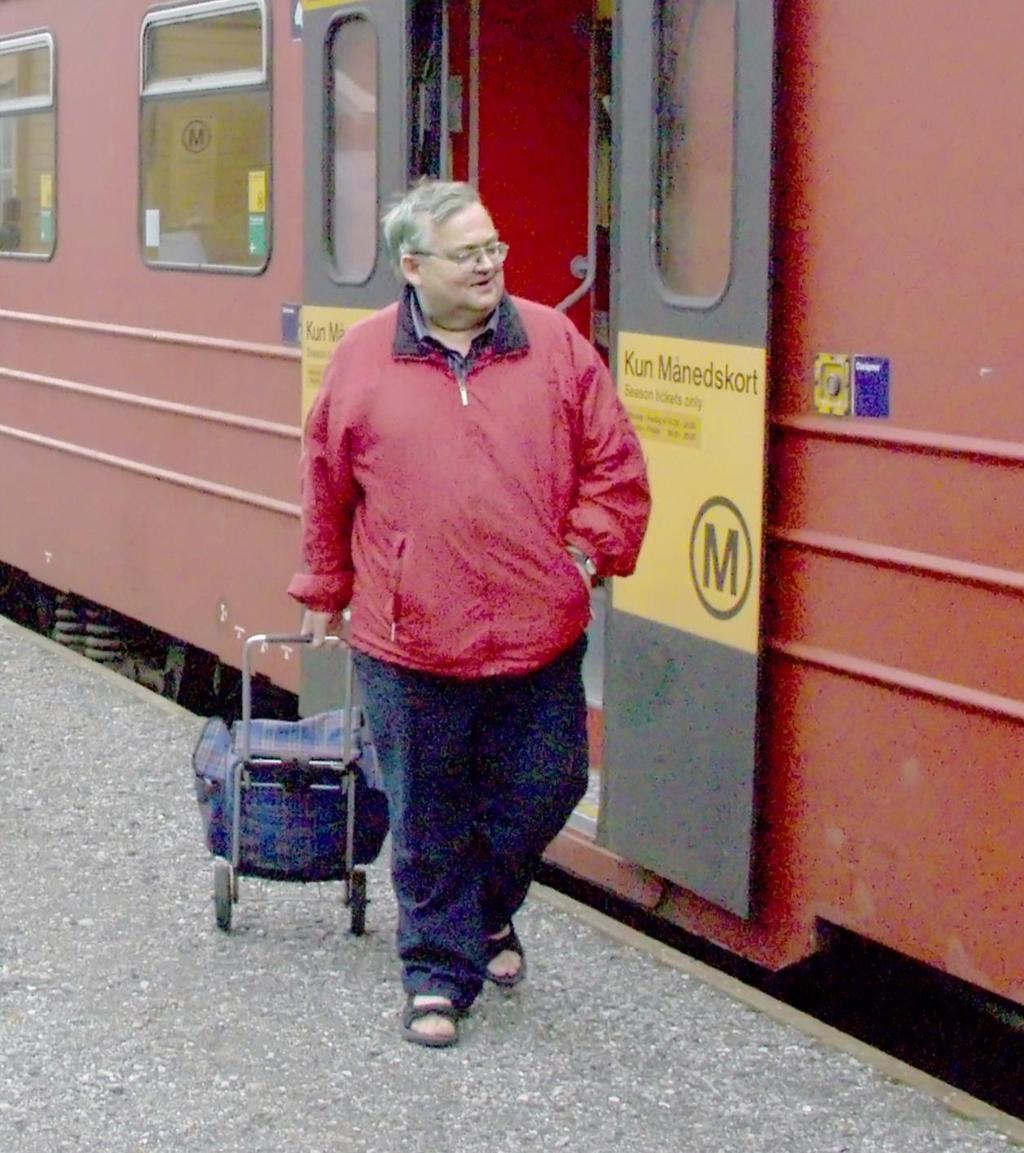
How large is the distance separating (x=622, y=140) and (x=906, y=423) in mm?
1049

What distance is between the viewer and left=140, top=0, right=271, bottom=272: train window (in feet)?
21.4

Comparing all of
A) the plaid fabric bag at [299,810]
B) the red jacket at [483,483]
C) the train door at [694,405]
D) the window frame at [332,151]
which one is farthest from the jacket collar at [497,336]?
the window frame at [332,151]

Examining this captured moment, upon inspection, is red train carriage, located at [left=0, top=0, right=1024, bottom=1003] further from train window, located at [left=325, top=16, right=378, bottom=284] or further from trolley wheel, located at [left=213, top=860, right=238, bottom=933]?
trolley wheel, located at [left=213, top=860, right=238, bottom=933]

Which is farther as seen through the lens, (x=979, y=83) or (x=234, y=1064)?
(x=234, y=1064)

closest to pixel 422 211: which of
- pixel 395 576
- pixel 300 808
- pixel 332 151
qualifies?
pixel 395 576

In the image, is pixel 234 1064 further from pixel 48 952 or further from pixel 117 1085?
pixel 48 952

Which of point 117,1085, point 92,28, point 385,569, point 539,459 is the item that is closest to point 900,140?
point 539,459

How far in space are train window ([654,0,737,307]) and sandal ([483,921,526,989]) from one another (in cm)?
136

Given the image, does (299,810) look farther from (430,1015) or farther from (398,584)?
(398,584)

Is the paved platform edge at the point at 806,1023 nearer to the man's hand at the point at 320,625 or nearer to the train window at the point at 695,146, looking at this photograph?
the man's hand at the point at 320,625

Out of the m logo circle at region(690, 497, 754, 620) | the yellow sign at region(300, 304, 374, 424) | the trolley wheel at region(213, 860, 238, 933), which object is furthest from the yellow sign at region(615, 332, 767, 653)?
the yellow sign at region(300, 304, 374, 424)

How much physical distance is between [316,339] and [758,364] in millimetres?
2098

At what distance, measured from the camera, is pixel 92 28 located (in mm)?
7789

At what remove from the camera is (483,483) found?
3.98m
